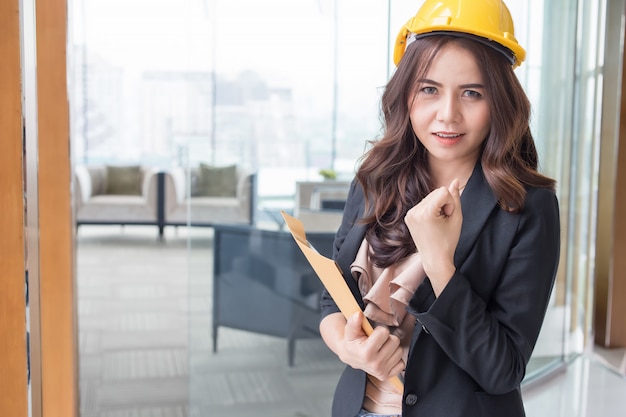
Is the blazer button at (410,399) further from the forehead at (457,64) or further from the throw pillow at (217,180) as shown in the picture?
the throw pillow at (217,180)

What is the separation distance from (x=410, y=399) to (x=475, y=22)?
1.91 feet

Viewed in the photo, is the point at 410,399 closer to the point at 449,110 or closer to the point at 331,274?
the point at 331,274

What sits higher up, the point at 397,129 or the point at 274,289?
the point at 397,129

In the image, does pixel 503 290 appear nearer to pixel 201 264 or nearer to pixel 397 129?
pixel 397 129

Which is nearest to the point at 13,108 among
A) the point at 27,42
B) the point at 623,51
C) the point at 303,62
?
the point at 27,42

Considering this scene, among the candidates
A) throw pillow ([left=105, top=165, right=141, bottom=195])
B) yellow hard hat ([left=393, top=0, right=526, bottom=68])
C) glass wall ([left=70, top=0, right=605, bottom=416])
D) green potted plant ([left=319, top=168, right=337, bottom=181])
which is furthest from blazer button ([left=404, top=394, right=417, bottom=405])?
throw pillow ([left=105, top=165, right=141, bottom=195])

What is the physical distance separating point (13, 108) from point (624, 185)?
11.8 feet

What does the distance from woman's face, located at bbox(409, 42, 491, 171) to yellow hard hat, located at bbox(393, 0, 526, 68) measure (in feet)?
0.11

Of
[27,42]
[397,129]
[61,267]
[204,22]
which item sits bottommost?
[61,267]

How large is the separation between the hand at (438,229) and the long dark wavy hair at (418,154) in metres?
0.10

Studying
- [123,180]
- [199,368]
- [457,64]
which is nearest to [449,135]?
[457,64]

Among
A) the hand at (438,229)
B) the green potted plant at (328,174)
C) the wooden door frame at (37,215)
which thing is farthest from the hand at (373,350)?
the green potted plant at (328,174)

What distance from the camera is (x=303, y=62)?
258cm

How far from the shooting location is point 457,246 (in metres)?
1.02
